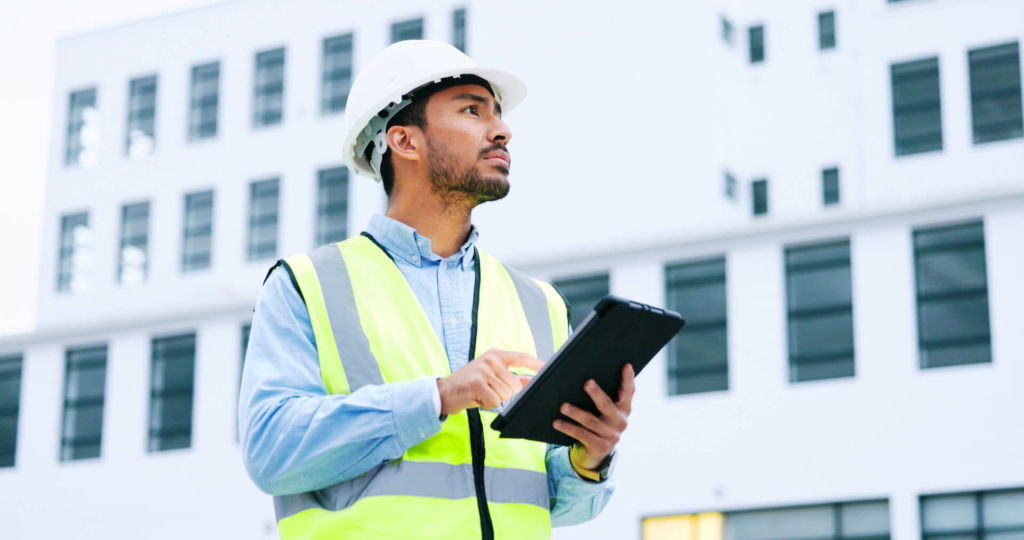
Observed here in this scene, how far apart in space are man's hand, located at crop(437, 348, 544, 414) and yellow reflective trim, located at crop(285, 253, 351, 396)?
1.11 ft

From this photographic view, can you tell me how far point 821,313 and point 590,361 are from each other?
21.0m

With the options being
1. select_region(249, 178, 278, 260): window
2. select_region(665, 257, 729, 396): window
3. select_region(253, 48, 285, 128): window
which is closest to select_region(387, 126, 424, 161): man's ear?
select_region(665, 257, 729, 396): window

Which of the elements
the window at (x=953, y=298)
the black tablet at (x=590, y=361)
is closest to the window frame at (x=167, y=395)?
the window at (x=953, y=298)

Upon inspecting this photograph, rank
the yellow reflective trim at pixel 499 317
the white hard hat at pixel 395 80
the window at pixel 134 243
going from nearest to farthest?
the yellow reflective trim at pixel 499 317 → the white hard hat at pixel 395 80 → the window at pixel 134 243

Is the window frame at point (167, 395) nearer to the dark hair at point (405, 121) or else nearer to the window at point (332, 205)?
the window at point (332, 205)

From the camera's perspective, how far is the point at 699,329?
24.0 meters

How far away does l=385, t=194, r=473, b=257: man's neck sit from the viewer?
362 cm

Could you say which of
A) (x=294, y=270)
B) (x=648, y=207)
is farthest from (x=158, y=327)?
(x=294, y=270)

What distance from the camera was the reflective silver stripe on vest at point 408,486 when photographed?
3.03m

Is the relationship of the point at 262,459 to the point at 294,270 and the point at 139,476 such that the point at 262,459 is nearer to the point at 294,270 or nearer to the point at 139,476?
the point at 294,270

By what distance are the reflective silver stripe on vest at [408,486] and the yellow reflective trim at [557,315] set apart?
62 centimetres

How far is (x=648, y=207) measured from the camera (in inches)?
1060

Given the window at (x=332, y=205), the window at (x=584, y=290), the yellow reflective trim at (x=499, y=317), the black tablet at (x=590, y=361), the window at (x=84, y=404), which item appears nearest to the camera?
the black tablet at (x=590, y=361)

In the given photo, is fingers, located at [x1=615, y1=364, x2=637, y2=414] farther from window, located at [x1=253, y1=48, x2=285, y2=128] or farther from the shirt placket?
window, located at [x1=253, y1=48, x2=285, y2=128]
